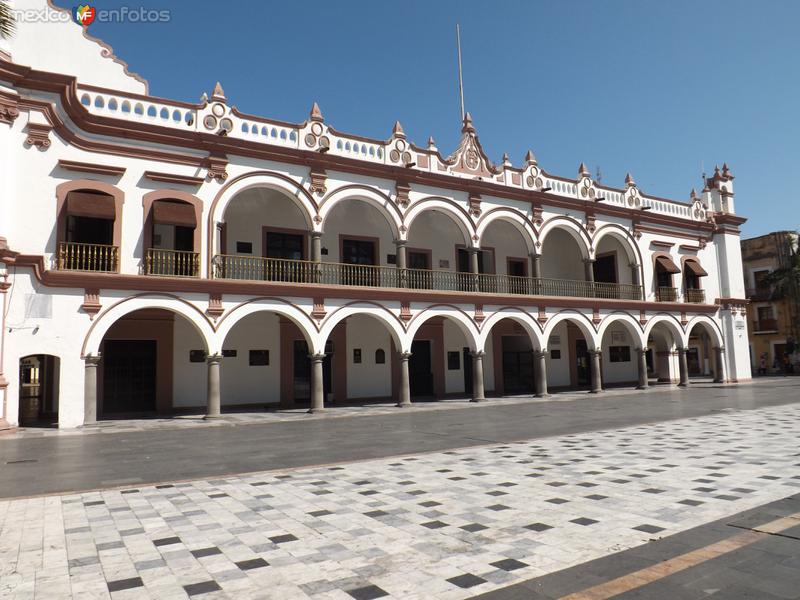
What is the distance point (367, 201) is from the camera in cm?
1859

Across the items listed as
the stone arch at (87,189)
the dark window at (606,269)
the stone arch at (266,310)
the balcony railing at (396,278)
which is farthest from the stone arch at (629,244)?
the stone arch at (87,189)

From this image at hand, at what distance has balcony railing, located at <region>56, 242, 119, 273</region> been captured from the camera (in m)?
14.1

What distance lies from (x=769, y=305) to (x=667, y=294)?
17350 millimetres

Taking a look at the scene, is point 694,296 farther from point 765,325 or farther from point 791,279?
point 765,325

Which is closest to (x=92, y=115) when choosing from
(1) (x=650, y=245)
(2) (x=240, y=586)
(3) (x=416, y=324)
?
(3) (x=416, y=324)

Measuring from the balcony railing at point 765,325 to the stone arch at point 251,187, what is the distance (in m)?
34.6

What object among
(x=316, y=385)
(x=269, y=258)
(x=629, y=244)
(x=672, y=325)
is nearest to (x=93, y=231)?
(x=269, y=258)

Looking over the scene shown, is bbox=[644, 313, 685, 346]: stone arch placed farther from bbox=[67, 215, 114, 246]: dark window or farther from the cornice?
bbox=[67, 215, 114, 246]: dark window

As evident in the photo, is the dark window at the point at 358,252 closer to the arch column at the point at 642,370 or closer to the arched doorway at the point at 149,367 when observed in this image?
the arched doorway at the point at 149,367

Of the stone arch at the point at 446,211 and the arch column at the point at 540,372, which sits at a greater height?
the stone arch at the point at 446,211

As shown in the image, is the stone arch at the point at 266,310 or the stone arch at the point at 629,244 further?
the stone arch at the point at 629,244

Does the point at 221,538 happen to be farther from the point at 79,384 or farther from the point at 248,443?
the point at 79,384

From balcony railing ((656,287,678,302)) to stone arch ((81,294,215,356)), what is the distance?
20325 millimetres

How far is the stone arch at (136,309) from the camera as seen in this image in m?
13.8
